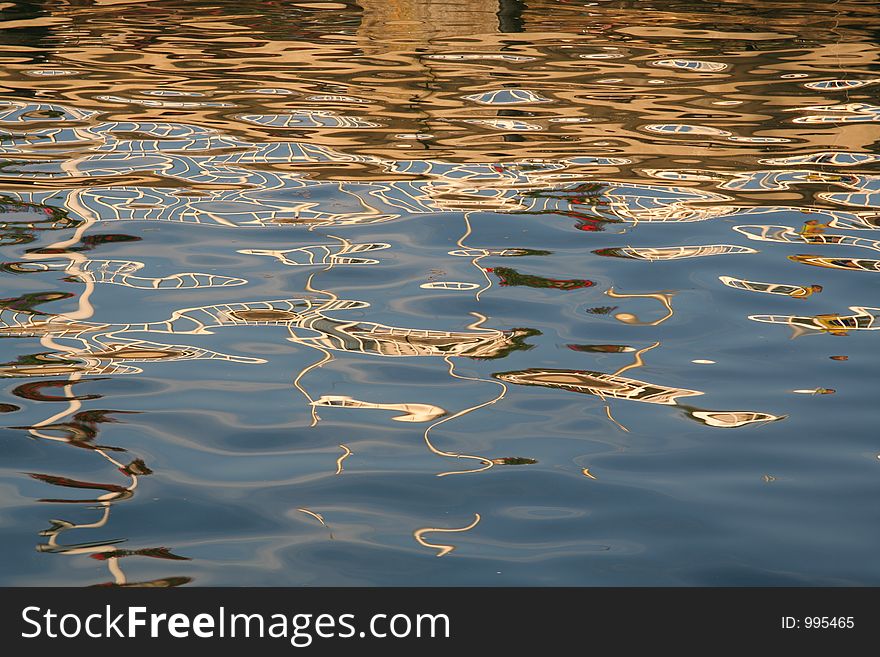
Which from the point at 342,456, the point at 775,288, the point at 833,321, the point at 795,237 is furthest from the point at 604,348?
the point at 795,237

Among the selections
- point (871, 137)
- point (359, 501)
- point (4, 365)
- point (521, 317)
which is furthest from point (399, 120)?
point (359, 501)

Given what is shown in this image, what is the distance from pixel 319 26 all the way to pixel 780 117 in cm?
543

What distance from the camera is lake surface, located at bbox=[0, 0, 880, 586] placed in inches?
106

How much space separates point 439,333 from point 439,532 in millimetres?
1403

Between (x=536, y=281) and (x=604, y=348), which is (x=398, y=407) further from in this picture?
(x=536, y=281)

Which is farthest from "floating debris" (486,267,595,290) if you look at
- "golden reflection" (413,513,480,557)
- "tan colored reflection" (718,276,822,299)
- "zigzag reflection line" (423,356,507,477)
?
"golden reflection" (413,513,480,557)

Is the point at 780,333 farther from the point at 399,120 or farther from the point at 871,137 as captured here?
the point at 399,120

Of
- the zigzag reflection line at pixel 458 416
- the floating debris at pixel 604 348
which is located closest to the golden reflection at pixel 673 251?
the floating debris at pixel 604 348

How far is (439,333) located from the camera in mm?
4039

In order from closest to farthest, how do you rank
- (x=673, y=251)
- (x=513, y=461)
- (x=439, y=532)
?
(x=439, y=532), (x=513, y=461), (x=673, y=251)

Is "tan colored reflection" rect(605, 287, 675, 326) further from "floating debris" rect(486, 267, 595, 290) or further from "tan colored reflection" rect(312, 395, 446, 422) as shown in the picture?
"tan colored reflection" rect(312, 395, 446, 422)

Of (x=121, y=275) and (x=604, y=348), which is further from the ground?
(x=121, y=275)

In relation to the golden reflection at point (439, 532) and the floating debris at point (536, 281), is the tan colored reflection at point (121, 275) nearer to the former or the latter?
the floating debris at point (536, 281)

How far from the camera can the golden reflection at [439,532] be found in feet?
8.62
